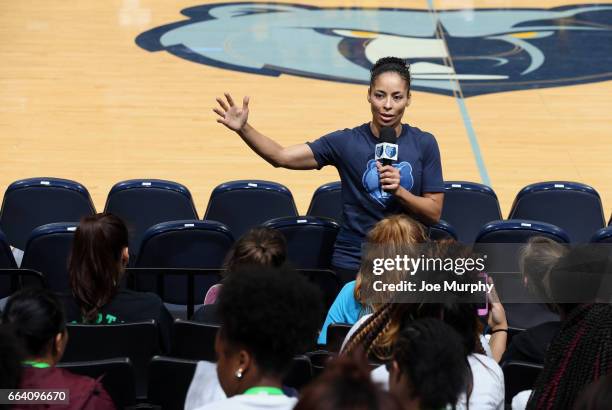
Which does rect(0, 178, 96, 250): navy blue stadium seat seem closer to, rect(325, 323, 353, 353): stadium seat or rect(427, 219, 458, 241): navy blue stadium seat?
rect(427, 219, 458, 241): navy blue stadium seat

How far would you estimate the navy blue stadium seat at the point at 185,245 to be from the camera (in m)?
5.06

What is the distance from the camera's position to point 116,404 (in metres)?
3.42

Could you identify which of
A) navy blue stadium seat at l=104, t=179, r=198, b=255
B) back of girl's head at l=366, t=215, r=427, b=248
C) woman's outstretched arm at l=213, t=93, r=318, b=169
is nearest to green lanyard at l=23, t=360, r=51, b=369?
back of girl's head at l=366, t=215, r=427, b=248

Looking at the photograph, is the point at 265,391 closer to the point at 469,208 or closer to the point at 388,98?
the point at 388,98

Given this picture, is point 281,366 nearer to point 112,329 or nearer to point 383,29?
point 112,329

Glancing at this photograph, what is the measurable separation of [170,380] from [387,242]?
0.94m

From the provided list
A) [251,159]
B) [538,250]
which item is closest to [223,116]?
[538,250]

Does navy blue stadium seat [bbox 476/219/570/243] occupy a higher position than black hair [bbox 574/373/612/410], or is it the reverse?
navy blue stadium seat [bbox 476/219/570/243]

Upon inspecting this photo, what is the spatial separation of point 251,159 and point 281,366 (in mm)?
6107

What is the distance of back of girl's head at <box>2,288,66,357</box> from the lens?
9.23ft

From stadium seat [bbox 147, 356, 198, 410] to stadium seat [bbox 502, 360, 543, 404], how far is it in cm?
103

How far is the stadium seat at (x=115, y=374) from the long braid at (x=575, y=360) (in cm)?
132

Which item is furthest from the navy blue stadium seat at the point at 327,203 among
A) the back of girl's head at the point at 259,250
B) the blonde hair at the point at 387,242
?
the back of girl's head at the point at 259,250

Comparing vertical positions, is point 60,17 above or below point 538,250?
above
